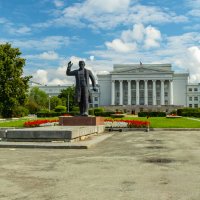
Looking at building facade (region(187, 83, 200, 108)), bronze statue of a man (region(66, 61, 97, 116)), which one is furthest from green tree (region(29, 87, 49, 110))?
bronze statue of a man (region(66, 61, 97, 116))

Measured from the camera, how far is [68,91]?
99750mm

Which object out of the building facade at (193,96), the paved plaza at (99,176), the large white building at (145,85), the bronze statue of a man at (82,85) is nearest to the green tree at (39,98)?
the large white building at (145,85)

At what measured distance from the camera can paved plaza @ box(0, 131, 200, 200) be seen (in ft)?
19.6

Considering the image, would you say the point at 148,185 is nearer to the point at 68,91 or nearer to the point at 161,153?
→ the point at 161,153

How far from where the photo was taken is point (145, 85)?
11300 cm

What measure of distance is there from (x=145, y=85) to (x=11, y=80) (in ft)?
226

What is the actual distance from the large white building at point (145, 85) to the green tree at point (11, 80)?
6463 cm

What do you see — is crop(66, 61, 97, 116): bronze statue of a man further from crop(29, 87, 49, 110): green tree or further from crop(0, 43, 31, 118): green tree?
crop(29, 87, 49, 110): green tree

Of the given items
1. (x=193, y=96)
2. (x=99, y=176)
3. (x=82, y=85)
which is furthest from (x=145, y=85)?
(x=99, y=176)

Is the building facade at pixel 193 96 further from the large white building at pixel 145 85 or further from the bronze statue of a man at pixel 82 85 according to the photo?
the bronze statue of a man at pixel 82 85

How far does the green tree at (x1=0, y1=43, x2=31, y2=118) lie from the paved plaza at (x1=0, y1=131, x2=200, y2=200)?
3819 centimetres

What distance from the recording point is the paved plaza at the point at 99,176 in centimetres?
596

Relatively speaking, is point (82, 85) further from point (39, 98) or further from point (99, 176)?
point (39, 98)

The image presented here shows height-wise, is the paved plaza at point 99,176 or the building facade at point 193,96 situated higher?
the building facade at point 193,96
